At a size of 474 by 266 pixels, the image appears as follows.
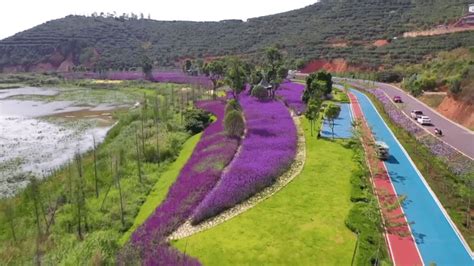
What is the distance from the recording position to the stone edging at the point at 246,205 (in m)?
22.6

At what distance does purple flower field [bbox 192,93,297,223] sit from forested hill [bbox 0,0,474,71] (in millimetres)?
59579

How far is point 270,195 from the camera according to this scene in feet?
87.4

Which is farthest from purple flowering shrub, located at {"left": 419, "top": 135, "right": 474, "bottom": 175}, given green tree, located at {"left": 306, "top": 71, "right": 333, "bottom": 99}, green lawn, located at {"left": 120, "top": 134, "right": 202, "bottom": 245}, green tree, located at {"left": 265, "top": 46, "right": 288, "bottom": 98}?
green tree, located at {"left": 265, "top": 46, "right": 288, "bottom": 98}

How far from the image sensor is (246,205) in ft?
83.7

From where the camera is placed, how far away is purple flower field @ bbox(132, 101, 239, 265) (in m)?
18.9

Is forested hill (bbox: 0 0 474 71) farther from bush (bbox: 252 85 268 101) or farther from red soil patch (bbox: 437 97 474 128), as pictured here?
bush (bbox: 252 85 268 101)

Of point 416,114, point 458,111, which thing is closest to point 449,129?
point 416,114

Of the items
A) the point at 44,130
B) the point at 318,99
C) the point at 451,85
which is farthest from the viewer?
the point at 44,130

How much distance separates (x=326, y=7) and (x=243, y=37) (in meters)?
36.9

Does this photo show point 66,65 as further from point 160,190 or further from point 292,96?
point 160,190

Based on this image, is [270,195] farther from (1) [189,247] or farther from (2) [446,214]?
(2) [446,214]

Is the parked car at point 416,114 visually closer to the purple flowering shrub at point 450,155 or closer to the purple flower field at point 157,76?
the purple flowering shrub at point 450,155

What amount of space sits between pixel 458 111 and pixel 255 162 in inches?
1123

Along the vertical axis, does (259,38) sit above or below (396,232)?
above
